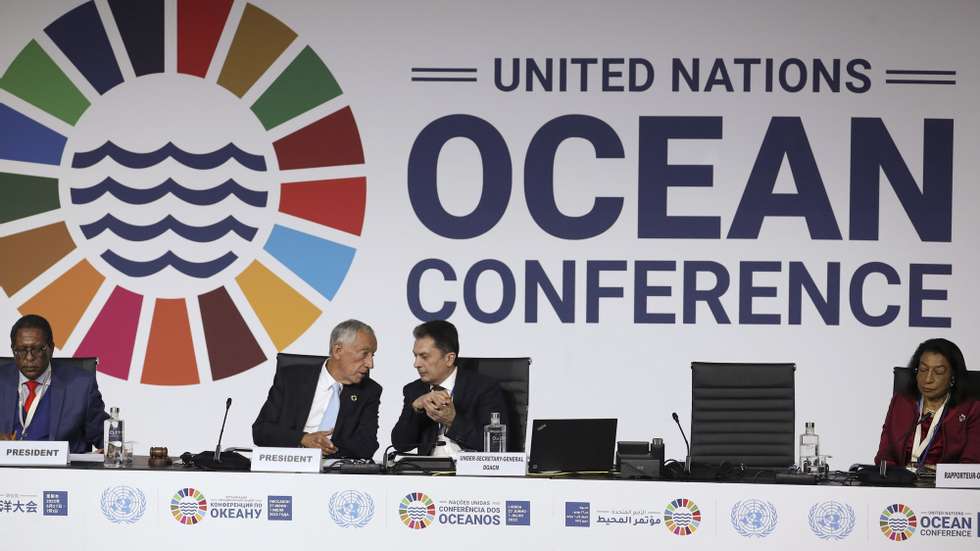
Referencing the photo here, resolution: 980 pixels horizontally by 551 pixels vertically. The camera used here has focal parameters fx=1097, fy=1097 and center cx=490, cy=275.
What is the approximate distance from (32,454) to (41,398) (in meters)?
0.88

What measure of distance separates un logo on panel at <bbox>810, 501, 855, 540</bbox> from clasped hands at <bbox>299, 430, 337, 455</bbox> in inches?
70.3

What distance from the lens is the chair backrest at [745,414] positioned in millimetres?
4594

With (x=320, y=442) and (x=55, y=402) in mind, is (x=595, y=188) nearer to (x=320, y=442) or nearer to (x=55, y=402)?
(x=320, y=442)

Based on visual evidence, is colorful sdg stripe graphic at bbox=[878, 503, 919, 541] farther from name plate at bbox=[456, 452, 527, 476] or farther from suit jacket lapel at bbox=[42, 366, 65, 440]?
suit jacket lapel at bbox=[42, 366, 65, 440]

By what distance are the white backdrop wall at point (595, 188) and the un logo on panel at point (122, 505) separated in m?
2.42

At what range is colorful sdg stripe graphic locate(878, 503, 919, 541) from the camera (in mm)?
3381

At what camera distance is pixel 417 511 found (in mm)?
3455

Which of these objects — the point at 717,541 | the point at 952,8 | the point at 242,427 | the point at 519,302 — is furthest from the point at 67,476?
the point at 952,8

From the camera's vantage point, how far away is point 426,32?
5871 mm

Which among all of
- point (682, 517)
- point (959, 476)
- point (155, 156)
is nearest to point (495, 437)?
point (682, 517)

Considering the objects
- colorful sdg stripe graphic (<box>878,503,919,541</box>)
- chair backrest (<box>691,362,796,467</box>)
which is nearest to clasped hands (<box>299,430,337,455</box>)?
chair backrest (<box>691,362,796,467</box>)

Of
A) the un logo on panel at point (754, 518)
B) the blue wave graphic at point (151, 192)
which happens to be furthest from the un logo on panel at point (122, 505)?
the blue wave graphic at point (151, 192)

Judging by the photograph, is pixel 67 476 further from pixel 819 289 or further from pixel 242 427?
pixel 819 289

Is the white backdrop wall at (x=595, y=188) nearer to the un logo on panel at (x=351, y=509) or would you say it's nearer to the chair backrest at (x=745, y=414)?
the chair backrest at (x=745, y=414)
